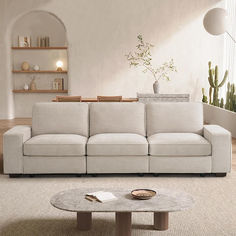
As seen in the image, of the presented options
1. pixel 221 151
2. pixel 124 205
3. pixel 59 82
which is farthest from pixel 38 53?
pixel 124 205

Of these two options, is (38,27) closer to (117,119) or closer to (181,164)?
(117,119)

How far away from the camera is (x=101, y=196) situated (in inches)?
121

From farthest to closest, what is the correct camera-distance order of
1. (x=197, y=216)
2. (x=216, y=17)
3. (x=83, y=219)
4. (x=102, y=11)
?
(x=102, y=11) → (x=216, y=17) → (x=197, y=216) → (x=83, y=219)

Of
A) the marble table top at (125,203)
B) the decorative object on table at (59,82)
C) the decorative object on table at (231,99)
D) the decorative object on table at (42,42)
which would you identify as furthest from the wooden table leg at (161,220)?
the decorative object on table at (42,42)

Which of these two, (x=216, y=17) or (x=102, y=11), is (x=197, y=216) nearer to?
(x=216, y=17)

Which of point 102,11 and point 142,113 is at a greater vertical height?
point 102,11

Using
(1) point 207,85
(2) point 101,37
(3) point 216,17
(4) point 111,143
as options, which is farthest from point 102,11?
(4) point 111,143

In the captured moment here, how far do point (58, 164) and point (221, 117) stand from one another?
4.24 m

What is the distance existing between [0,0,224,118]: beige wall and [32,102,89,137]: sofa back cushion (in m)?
4.64

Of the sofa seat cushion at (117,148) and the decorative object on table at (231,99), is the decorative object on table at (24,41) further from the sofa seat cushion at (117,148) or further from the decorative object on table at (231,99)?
the sofa seat cushion at (117,148)

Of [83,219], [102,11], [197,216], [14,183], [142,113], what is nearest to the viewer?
[83,219]

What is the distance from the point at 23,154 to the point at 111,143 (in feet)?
3.11

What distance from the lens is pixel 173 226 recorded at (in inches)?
127

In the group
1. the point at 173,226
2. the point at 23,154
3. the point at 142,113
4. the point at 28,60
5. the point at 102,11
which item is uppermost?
the point at 102,11
